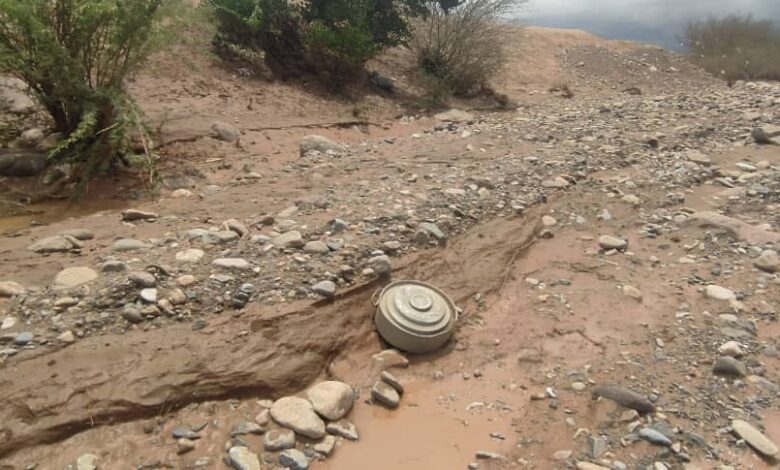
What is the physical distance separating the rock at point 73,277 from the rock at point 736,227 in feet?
14.6

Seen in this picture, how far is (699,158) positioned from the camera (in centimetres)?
645

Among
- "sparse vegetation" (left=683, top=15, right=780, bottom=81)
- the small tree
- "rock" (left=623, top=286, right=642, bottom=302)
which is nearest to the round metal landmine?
"rock" (left=623, top=286, right=642, bottom=302)

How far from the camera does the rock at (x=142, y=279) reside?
3394 mm

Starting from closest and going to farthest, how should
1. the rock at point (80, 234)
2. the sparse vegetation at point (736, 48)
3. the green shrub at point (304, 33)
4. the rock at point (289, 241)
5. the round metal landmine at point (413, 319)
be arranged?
the round metal landmine at point (413, 319), the rock at point (289, 241), the rock at point (80, 234), the green shrub at point (304, 33), the sparse vegetation at point (736, 48)

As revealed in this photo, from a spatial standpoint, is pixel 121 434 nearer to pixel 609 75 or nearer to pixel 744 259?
pixel 744 259

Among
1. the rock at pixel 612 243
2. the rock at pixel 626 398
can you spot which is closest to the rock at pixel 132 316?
the rock at pixel 626 398

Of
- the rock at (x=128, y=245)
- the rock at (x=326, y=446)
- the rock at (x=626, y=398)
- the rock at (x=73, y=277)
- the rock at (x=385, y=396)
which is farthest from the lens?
the rock at (x=128, y=245)

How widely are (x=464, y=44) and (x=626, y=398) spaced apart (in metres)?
9.83

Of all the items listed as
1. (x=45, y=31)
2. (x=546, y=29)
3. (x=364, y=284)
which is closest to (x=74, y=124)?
(x=45, y=31)

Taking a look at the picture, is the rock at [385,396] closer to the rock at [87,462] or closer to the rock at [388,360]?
the rock at [388,360]

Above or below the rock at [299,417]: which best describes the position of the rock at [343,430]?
below

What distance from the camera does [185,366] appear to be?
303 cm

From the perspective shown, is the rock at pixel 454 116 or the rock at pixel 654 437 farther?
the rock at pixel 454 116

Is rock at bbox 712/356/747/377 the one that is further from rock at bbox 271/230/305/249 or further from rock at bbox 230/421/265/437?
rock at bbox 271/230/305/249
